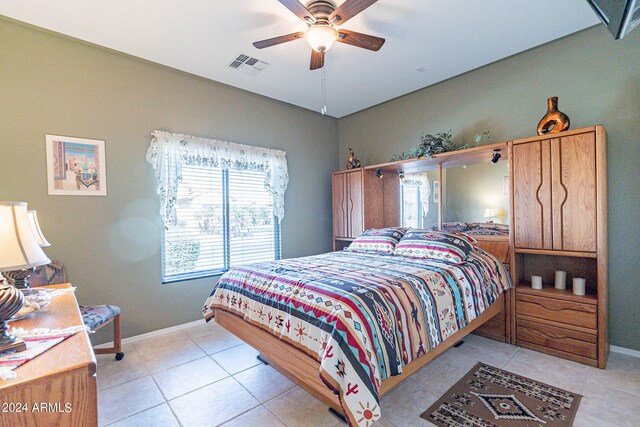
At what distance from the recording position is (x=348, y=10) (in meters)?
2.02

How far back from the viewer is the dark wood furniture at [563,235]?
244 centimetres

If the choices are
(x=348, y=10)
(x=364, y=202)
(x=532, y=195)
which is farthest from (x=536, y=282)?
(x=348, y=10)

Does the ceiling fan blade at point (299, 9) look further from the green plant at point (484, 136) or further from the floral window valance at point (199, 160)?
the green plant at point (484, 136)

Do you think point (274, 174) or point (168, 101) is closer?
point (168, 101)

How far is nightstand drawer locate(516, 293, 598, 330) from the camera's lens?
2.46m

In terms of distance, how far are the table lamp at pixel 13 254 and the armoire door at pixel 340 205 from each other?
3642 mm

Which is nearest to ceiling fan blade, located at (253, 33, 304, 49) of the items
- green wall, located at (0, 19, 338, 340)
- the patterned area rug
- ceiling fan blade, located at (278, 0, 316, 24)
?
ceiling fan blade, located at (278, 0, 316, 24)

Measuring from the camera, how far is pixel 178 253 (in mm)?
3463

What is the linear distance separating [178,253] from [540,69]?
446 cm

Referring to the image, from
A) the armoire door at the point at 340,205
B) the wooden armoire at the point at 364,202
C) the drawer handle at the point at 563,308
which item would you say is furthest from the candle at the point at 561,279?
the armoire door at the point at 340,205

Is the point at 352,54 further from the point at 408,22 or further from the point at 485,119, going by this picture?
the point at 485,119

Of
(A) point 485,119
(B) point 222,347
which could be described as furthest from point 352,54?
(B) point 222,347

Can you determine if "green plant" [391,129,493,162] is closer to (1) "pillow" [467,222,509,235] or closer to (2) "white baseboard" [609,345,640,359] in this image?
(1) "pillow" [467,222,509,235]

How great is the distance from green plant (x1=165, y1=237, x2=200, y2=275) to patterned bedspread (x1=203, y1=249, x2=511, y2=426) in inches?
37.1
